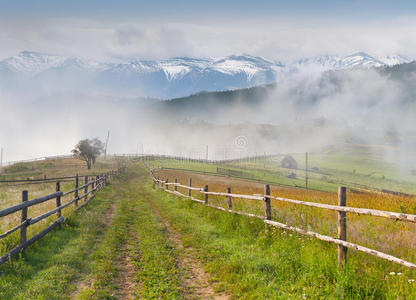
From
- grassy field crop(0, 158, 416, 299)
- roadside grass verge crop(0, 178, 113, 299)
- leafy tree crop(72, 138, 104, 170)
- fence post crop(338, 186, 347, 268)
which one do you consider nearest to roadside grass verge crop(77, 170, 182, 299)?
grassy field crop(0, 158, 416, 299)

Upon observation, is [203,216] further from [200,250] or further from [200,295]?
[200,295]

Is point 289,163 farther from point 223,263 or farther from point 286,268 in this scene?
point 286,268

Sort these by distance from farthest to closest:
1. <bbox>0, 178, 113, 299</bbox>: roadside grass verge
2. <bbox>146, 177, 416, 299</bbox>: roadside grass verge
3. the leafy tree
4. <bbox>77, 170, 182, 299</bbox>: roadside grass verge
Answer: the leafy tree → <bbox>77, 170, 182, 299</bbox>: roadside grass verge → <bbox>0, 178, 113, 299</bbox>: roadside grass verge → <bbox>146, 177, 416, 299</bbox>: roadside grass verge

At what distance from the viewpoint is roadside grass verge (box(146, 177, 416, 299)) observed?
18.9ft

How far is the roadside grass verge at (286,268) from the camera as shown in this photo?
5.75 m

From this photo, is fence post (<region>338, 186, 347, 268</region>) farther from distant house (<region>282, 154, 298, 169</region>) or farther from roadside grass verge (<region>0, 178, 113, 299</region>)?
distant house (<region>282, 154, 298, 169</region>)

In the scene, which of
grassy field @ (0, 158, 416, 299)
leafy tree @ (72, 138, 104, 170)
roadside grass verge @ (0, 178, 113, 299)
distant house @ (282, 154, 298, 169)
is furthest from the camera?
distant house @ (282, 154, 298, 169)

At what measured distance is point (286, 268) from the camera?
24.1 feet

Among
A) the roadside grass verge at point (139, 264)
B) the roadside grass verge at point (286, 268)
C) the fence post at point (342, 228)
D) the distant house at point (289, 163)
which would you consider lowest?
the distant house at point (289, 163)

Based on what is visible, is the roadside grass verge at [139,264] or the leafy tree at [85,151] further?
the leafy tree at [85,151]

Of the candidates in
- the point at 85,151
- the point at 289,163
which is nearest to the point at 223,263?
the point at 85,151

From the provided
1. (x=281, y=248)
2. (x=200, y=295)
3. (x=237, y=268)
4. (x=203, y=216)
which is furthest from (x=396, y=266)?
(x=203, y=216)

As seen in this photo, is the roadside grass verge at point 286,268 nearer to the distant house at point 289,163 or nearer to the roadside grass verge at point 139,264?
the roadside grass verge at point 139,264

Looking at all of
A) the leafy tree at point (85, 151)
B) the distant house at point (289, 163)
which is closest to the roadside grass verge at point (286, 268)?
the leafy tree at point (85, 151)
